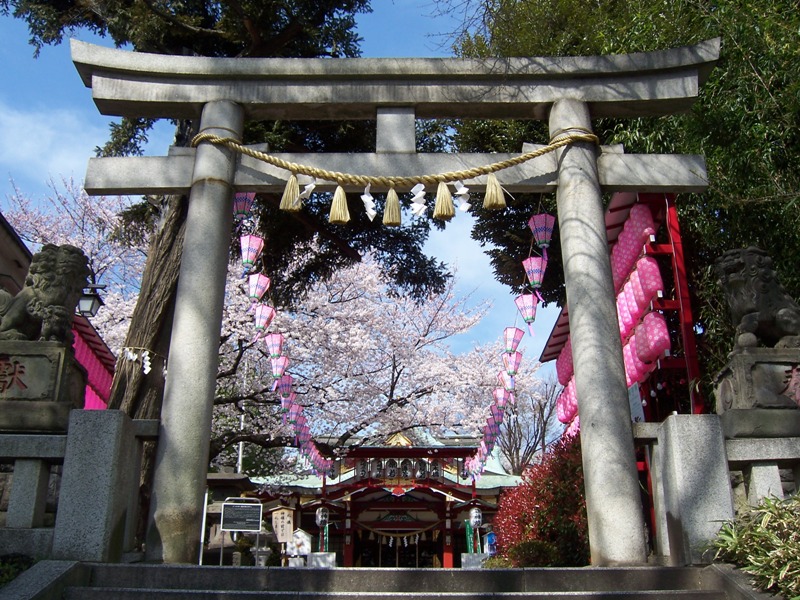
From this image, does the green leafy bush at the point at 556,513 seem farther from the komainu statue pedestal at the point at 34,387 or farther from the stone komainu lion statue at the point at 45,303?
the stone komainu lion statue at the point at 45,303

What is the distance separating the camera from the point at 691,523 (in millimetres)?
5184

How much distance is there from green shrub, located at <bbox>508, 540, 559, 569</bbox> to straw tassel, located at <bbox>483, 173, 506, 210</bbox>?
468 centimetres

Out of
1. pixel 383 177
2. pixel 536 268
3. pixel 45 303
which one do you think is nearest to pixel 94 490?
pixel 45 303

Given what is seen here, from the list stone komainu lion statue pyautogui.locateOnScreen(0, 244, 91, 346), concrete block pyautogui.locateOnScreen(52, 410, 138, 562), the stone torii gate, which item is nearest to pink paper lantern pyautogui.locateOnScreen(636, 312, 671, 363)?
the stone torii gate

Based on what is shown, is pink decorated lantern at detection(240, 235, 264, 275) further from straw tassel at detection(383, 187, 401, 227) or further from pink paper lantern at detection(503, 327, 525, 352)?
pink paper lantern at detection(503, 327, 525, 352)

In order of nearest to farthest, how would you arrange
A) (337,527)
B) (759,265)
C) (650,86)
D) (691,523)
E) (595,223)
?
(691,523)
(759,265)
(595,223)
(650,86)
(337,527)

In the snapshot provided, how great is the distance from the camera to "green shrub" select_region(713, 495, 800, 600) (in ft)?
13.3

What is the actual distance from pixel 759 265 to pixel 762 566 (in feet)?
8.89

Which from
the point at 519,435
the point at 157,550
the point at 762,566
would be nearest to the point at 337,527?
the point at 519,435

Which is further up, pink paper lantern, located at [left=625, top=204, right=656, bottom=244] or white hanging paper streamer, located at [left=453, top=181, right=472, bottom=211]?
pink paper lantern, located at [left=625, top=204, right=656, bottom=244]

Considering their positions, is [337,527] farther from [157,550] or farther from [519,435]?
[157,550]

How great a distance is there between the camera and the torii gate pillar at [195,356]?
5.87 metres

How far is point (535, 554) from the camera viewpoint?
9.08 m

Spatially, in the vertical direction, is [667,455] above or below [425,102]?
Answer: below
